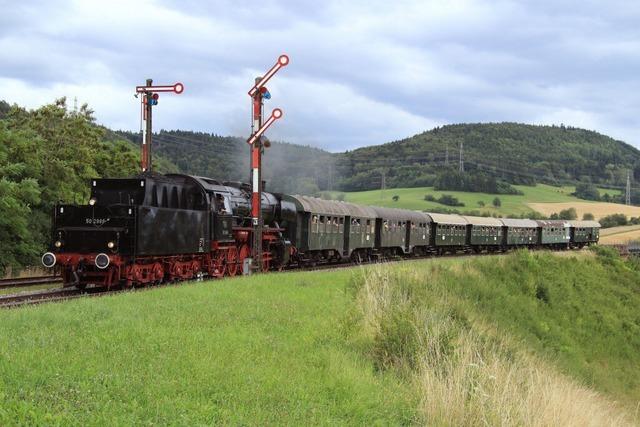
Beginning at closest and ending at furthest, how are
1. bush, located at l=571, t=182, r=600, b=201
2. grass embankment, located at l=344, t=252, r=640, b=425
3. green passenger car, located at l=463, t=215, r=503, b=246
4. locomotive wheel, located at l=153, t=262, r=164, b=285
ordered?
grass embankment, located at l=344, t=252, r=640, b=425 → locomotive wheel, located at l=153, t=262, r=164, b=285 → green passenger car, located at l=463, t=215, r=503, b=246 → bush, located at l=571, t=182, r=600, b=201

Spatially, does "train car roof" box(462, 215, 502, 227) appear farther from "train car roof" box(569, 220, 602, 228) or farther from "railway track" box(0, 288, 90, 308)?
"railway track" box(0, 288, 90, 308)

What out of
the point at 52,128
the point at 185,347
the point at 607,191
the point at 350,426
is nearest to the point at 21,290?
the point at 185,347

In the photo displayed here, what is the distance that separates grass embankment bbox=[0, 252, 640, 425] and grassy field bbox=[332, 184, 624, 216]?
76348mm

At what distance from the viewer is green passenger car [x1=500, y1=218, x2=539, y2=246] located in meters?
58.3

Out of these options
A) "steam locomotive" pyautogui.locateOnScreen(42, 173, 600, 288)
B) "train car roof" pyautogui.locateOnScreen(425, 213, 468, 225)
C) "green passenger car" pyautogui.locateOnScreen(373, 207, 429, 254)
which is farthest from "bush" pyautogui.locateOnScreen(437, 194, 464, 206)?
"steam locomotive" pyautogui.locateOnScreen(42, 173, 600, 288)

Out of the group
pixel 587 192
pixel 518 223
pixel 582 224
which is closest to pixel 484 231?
pixel 518 223

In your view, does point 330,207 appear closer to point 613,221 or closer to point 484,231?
point 484,231

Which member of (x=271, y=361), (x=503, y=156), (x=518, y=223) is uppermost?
(x=503, y=156)

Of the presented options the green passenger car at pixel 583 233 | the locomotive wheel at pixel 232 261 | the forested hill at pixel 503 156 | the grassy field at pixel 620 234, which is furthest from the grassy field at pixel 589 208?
the locomotive wheel at pixel 232 261

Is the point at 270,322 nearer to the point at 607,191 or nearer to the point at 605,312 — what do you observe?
the point at 605,312

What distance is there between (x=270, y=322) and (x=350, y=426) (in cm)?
419

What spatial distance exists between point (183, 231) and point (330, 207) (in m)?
13.5

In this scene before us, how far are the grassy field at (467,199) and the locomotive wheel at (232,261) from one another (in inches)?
2620

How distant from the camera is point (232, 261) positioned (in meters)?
23.0
